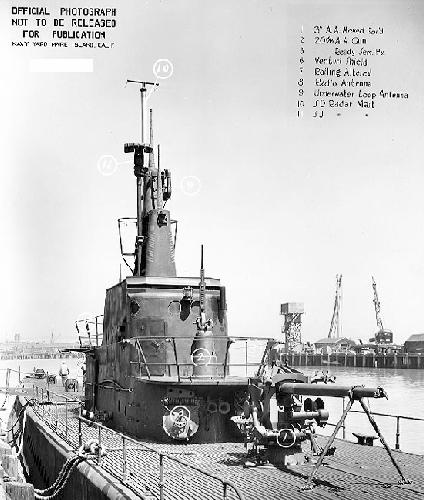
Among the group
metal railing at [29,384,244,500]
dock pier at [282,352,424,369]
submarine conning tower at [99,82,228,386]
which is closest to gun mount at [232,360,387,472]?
metal railing at [29,384,244,500]

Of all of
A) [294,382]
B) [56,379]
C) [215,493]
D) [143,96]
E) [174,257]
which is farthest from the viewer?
[56,379]

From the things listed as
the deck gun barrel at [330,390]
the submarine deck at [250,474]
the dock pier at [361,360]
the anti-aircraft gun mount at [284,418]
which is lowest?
the dock pier at [361,360]

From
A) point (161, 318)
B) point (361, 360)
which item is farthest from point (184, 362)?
point (361, 360)

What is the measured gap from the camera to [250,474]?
37.8 feet

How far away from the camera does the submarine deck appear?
1018 cm

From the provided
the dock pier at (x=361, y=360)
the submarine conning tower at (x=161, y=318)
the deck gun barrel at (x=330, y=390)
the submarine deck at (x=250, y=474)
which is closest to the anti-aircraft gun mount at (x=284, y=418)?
the deck gun barrel at (x=330, y=390)

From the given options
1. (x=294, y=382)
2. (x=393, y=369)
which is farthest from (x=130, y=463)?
(x=393, y=369)

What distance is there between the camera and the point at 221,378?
15414 millimetres

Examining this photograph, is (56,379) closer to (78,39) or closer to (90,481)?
(78,39)

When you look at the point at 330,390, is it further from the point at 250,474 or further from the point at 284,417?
the point at 250,474

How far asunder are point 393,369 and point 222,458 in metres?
92.6

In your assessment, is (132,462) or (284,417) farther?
(132,462)

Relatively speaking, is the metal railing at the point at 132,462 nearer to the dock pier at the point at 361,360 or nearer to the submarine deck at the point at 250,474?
the submarine deck at the point at 250,474

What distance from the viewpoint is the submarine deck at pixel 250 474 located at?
10180 millimetres
